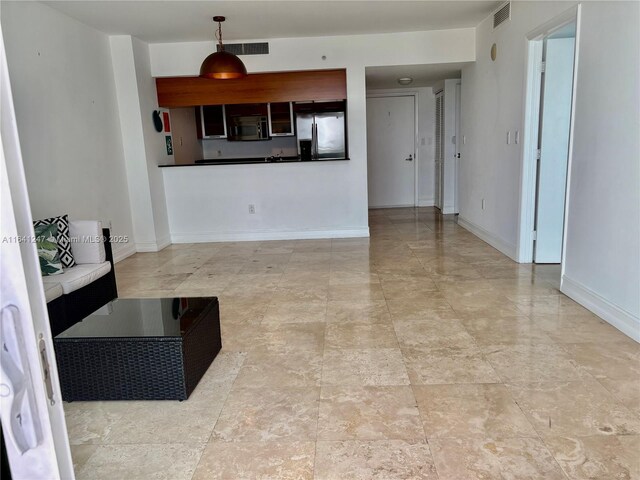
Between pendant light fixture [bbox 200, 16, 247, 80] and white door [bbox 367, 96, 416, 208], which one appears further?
white door [bbox 367, 96, 416, 208]

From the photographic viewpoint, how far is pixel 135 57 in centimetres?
521

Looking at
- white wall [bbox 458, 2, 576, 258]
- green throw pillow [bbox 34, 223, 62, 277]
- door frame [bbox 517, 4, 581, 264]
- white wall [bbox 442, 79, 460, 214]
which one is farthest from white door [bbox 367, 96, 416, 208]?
green throw pillow [bbox 34, 223, 62, 277]

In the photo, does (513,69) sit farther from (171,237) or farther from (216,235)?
(171,237)

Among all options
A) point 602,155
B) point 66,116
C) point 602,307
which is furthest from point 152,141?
point 602,307

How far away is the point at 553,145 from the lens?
403cm

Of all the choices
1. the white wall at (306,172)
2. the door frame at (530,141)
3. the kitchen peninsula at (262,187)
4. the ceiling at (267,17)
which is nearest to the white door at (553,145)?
the door frame at (530,141)

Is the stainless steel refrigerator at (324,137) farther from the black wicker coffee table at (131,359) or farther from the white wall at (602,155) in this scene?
the black wicker coffee table at (131,359)

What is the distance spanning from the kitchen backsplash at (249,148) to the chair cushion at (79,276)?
4.87m

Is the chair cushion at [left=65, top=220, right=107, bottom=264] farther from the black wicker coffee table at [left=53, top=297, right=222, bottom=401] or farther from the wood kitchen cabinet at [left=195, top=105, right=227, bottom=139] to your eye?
the wood kitchen cabinet at [left=195, top=105, right=227, bottom=139]

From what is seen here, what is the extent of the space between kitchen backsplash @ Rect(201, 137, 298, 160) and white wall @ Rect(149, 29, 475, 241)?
210 cm

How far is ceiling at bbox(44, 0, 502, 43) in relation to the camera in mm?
4109

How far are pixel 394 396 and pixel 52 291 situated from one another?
6.97 ft

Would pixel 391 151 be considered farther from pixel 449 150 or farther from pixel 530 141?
pixel 530 141

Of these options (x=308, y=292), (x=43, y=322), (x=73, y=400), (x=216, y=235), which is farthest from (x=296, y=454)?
(x=216, y=235)
